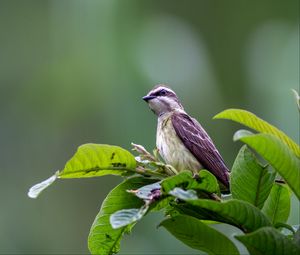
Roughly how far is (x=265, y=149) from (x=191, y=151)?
2669mm

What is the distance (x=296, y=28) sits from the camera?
486 inches

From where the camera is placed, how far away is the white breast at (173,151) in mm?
5027

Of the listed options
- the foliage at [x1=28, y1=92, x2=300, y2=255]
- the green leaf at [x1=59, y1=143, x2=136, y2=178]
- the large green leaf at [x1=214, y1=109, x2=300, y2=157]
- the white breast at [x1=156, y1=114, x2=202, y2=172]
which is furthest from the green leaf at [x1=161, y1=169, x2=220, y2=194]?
the white breast at [x1=156, y1=114, x2=202, y2=172]

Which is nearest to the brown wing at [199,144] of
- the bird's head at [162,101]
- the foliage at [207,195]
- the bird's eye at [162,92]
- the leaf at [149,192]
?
the bird's head at [162,101]

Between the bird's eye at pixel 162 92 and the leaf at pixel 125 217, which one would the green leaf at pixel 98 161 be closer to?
the leaf at pixel 125 217

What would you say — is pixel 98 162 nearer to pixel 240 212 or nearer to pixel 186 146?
pixel 240 212

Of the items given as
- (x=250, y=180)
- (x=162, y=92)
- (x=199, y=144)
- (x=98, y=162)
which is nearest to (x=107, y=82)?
(x=162, y=92)

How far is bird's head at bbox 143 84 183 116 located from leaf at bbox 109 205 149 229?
10.7 feet

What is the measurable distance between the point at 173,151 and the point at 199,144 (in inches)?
7.7

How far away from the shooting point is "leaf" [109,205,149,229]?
240cm

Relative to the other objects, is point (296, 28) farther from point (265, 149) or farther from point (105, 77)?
point (265, 149)

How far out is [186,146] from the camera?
16.9 feet

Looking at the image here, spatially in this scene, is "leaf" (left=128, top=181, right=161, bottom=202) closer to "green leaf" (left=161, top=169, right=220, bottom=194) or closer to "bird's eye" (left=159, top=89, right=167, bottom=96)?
"green leaf" (left=161, top=169, right=220, bottom=194)

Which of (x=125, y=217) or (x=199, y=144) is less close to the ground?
(x=125, y=217)
